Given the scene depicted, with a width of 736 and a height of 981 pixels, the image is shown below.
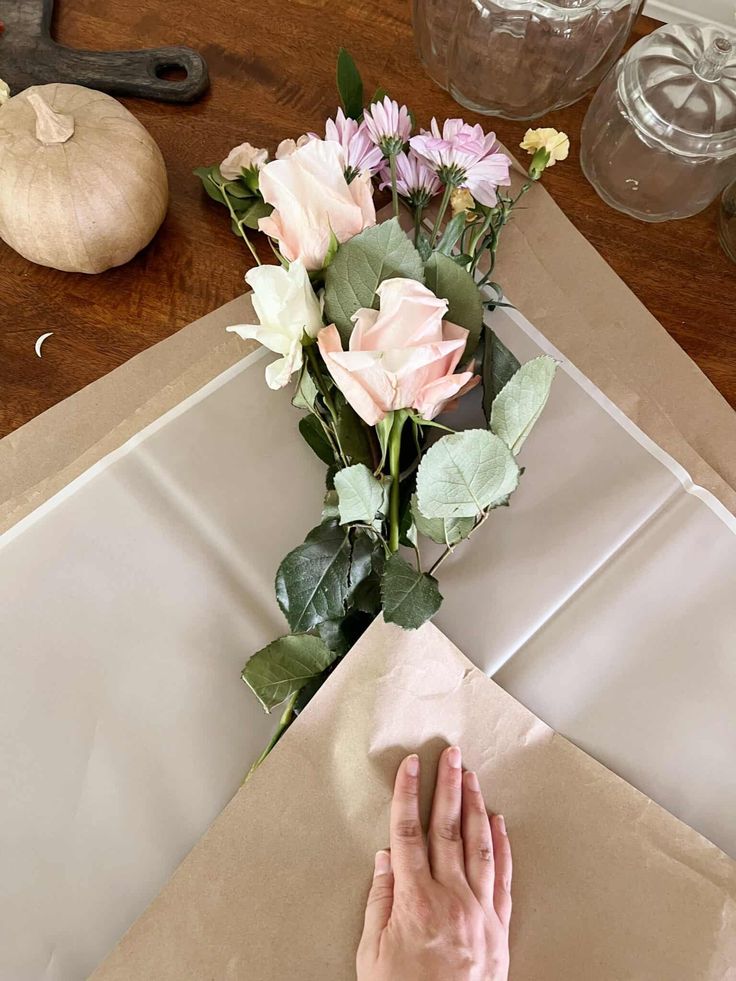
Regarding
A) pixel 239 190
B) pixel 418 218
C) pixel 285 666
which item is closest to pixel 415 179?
pixel 418 218

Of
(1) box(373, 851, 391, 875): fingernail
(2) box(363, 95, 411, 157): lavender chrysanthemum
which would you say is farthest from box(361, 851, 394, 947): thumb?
(2) box(363, 95, 411, 157): lavender chrysanthemum

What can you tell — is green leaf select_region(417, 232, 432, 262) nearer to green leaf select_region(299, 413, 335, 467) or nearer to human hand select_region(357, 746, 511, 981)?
green leaf select_region(299, 413, 335, 467)

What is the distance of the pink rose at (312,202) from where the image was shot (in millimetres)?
433

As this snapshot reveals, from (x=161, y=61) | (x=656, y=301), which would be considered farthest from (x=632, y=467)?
(x=161, y=61)

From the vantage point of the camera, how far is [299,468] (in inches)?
22.2

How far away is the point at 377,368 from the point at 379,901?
0.30m

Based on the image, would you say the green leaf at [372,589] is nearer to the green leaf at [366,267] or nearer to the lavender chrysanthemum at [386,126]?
the green leaf at [366,267]

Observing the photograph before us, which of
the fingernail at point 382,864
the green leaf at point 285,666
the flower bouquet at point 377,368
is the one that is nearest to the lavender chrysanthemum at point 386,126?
the flower bouquet at point 377,368

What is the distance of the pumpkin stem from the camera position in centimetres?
51

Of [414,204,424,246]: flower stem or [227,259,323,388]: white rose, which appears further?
[414,204,424,246]: flower stem

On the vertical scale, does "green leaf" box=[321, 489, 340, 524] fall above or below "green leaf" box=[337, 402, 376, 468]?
below

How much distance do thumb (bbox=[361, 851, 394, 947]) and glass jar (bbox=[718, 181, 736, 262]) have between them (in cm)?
54

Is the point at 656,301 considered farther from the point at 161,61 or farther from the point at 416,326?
the point at 161,61

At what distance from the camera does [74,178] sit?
0.52 metres
